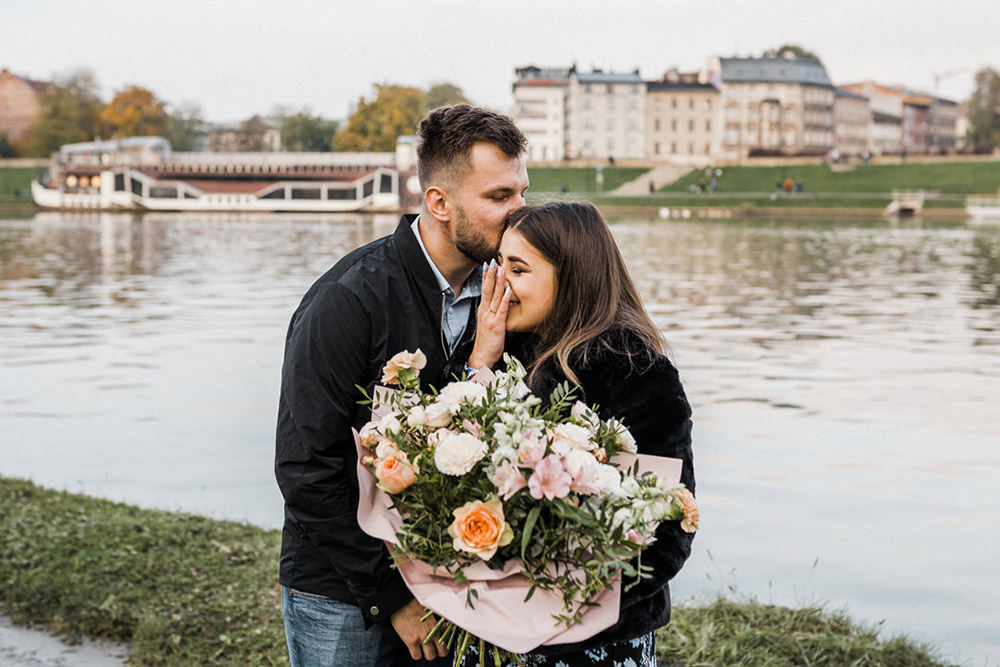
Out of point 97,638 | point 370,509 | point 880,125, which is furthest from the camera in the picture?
point 880,125

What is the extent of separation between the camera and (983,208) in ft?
179

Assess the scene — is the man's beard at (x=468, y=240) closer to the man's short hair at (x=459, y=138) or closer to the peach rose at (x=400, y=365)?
the man's short hair at (x=459, y=138)

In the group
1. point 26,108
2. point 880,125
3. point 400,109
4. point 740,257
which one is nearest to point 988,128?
point 880,125

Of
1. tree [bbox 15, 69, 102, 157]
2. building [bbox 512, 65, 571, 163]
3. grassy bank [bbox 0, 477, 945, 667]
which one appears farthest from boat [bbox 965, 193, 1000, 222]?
tree [bbox 15, 69, 102, 157]

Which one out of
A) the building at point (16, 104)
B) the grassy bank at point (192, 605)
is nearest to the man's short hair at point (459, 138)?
the grassy bank at point (192, 605)

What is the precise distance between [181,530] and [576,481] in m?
4.29

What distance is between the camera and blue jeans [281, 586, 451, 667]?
282 centimetres

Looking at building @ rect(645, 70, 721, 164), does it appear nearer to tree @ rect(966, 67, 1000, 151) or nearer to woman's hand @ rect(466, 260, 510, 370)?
tree @ rect(966, 67, 1000, 151)

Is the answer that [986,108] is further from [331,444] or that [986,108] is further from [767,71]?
[331,444]

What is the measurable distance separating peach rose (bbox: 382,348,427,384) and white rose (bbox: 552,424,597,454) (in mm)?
395

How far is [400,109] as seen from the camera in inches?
3703

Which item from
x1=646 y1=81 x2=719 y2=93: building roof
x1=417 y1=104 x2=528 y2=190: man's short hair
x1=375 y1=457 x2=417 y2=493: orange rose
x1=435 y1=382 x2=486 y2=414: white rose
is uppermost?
x1=646 y1=81 x2=719 y2=93: building roof

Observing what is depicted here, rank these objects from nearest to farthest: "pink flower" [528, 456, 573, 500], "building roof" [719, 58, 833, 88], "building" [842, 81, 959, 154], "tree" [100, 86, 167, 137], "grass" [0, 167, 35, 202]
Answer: "pink flower" [528, 456, 573, 500] → "grass" [0, 167, 35, 202] → "tree" [100, 86, 167, 137] → "building roof" [719, 58, 833, 88] → "building" [842, 81, 959, 154]

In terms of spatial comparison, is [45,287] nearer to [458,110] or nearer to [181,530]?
[181,530]
